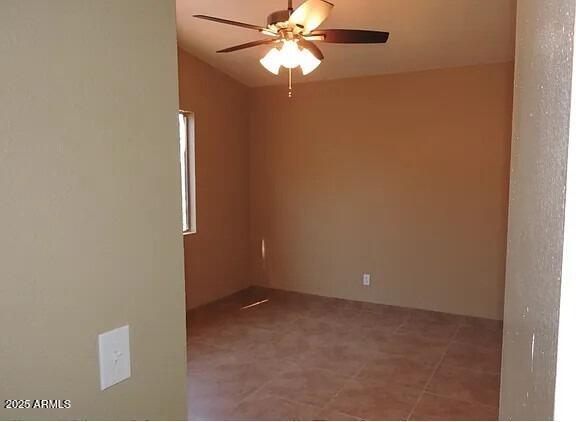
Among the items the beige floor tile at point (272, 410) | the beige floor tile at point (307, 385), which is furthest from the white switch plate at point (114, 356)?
the beige floor tile at point (307, 385)

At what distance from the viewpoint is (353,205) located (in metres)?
4.73

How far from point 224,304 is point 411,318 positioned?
2.08m

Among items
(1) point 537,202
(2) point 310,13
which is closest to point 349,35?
(2) point 310,13

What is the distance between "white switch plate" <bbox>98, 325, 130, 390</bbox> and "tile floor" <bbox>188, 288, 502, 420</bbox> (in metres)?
1.88

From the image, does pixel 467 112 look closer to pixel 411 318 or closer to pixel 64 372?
pixel 411 318

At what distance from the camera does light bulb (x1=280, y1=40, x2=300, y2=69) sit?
262 cm

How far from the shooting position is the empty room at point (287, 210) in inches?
27.5

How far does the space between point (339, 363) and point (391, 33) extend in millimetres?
2820

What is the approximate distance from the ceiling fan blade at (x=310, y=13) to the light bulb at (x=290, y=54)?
155mm

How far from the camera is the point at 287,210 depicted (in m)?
5.14

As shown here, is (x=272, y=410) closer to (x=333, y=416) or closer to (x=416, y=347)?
(x=333, y=416)

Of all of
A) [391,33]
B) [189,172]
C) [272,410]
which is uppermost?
[391,33]

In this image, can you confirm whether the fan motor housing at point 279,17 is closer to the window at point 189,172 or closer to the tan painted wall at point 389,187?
the window at point 189,172

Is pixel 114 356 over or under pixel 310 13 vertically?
under
